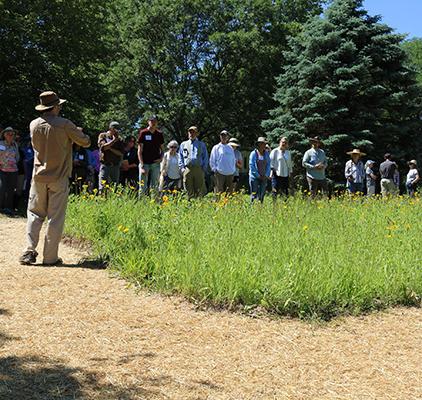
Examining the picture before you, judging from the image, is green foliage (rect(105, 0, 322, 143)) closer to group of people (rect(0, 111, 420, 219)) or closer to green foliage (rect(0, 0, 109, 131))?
green foliage (rect(0, 0, 109, 131))

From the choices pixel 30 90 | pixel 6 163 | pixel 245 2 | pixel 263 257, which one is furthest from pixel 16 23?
pixel 245 2

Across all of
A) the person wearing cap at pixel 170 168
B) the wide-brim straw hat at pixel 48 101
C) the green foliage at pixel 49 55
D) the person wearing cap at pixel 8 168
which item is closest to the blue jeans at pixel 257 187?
the person wearing cap at pixel 170 168

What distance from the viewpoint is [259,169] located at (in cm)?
1202

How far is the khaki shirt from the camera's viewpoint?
6.40 m

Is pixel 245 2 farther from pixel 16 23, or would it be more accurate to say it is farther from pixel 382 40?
pixel 16 23

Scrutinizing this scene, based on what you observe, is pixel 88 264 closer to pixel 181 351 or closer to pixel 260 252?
pixel 260 252

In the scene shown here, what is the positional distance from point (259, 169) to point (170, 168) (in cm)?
206

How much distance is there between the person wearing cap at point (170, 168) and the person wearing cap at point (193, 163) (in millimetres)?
791

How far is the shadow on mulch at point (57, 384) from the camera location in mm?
3203

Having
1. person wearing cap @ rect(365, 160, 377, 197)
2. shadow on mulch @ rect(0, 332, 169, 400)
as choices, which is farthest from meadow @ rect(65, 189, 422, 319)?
person wearing cap @ rect(365, 160, 377, 197)

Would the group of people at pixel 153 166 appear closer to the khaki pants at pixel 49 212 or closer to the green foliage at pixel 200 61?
the khaki pants at pixel 49 212

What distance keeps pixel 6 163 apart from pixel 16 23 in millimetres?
7108

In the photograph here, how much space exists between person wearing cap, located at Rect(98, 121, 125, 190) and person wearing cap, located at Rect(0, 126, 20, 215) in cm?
204

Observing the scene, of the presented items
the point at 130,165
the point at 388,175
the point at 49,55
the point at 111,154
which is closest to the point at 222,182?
the point at 130,165
